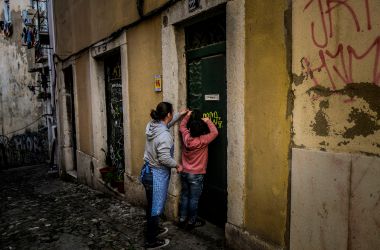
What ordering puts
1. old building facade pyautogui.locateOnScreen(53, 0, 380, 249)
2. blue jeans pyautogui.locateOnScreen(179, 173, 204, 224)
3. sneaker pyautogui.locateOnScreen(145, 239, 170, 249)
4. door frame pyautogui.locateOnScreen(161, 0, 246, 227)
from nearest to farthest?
old building facade pyautogui.locateOnScreen(53, 0, 380, 249), door frame pyautogui.locateOnScreen(161, 0, 246, 227), sneaker pyautogui.locateOnScreen(145, 239, 170, 249), blue jeans pyautogui.locateOnScreen(179, 173, 204, 224)

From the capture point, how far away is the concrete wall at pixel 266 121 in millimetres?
3145

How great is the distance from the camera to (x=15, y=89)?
17.3m

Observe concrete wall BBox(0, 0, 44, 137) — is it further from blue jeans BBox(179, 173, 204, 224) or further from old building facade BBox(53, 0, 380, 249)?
blue jeans BBox(179, 173, 204, 224)

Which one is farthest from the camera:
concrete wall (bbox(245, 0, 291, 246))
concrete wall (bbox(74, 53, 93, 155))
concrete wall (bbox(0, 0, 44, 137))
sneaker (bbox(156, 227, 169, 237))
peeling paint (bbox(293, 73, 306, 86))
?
concrete wall (bbox(0, 0, 44, 137))

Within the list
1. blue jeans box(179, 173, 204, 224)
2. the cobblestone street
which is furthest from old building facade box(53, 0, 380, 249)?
the cobblestone street

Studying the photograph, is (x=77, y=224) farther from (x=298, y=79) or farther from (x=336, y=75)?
(x=336, y=75)

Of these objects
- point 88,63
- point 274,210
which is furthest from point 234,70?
point 88,63

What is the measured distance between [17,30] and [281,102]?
17.4 m

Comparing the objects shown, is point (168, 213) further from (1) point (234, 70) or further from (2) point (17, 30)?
(2) point (17, 30)

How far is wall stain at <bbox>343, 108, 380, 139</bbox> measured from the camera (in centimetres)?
246

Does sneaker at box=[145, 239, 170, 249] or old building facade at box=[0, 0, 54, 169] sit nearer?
sneaker at box=[145, 239, 170, 249]

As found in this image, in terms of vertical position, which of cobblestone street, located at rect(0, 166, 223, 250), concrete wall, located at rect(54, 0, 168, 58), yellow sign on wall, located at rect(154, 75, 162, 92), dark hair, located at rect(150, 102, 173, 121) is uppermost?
concrete wall, located at rect(54, 0, 168, 58)

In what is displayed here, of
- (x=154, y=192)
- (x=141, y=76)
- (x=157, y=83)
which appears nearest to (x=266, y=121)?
(x=154, y=192)

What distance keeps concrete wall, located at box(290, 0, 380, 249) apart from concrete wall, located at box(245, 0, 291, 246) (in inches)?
6.0
